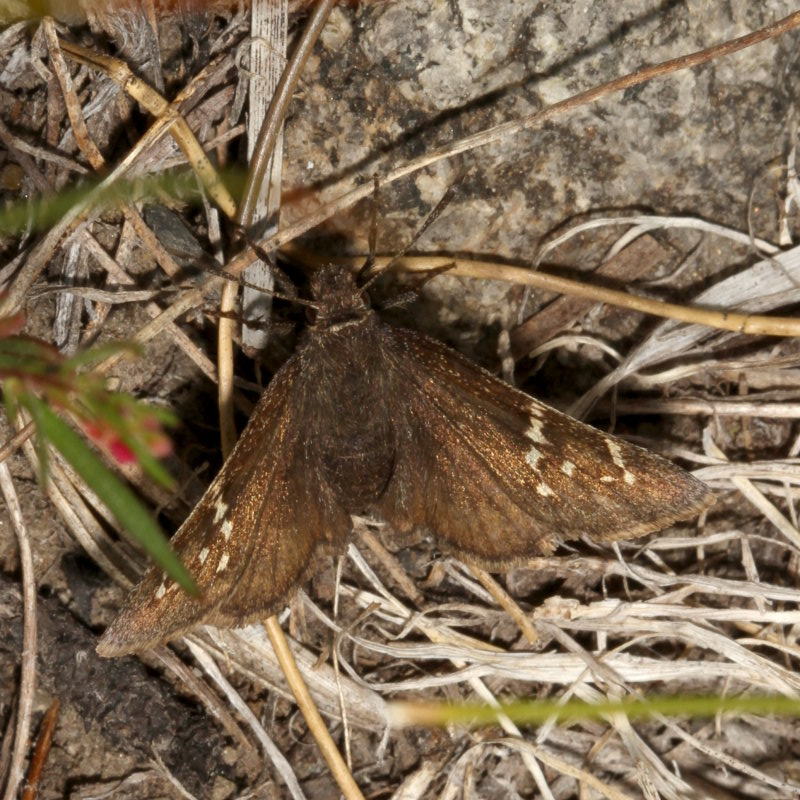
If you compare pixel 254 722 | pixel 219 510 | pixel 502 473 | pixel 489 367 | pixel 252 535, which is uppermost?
pixel 219 510

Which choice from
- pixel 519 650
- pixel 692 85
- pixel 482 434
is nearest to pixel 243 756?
pixel 519 650

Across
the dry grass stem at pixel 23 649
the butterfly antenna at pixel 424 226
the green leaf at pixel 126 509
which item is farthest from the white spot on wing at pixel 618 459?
the dry grass stem at pixel 23 649

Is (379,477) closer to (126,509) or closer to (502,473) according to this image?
(502,473)

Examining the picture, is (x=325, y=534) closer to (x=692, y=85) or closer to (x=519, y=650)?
(x=519, y=650)

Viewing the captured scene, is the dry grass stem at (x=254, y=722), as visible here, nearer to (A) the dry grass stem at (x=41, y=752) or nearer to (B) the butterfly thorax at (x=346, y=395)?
(A) the dry grass stem at (x=41, y=752)

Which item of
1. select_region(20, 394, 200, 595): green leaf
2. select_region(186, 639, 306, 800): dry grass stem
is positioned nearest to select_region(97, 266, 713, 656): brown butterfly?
select_region(186, 639, 306, 800): dry grass stem

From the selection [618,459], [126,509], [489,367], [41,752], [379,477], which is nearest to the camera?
[126,509]

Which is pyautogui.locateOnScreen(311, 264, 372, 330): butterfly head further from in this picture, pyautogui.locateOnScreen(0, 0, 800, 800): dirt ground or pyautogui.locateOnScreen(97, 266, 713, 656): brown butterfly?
pyautogui.locateOnScreen(0, 0, 800, 800): dirt ground

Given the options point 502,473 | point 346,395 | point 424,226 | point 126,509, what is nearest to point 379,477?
point 346,395
